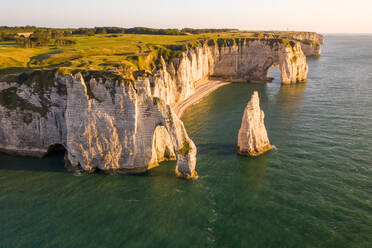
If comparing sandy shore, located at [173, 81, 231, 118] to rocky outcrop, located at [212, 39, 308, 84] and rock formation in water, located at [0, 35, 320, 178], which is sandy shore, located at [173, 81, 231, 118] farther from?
rock formation in water, located at [0, 35, 320, 178]

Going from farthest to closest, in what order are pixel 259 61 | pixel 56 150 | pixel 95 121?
pixel 259 61, pixel 56 150, pixel 95 121

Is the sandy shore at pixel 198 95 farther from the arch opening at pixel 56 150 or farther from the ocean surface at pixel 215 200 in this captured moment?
the arch opening at pixel 56 150

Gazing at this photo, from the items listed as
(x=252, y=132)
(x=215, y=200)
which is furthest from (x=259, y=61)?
(x=215, y=200)

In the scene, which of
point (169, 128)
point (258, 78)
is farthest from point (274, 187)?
point (258, 78)

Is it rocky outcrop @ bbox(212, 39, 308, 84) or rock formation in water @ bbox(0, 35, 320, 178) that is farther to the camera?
rocky outcrop @ bbox(212, 39, 308, 84)

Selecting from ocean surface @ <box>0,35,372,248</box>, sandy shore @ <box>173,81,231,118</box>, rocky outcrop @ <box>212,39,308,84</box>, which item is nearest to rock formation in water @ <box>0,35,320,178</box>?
ocean surface @ <box>0,35,372,248</box>

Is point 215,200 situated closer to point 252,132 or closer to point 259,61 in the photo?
point 252,132

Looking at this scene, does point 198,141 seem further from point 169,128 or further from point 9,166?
point 9,166

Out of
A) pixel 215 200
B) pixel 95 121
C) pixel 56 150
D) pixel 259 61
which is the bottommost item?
pixel 215 200
